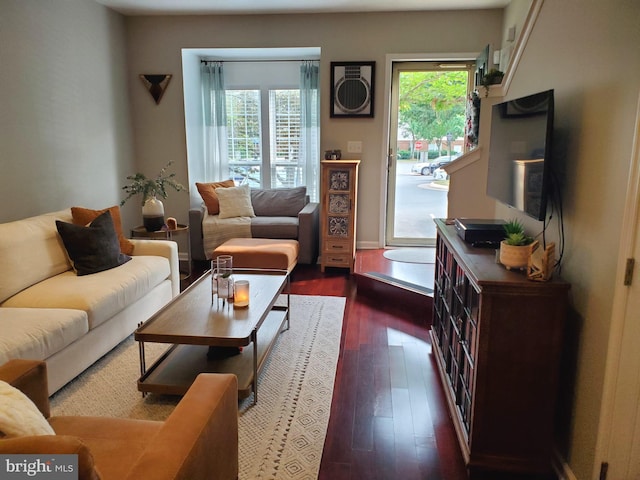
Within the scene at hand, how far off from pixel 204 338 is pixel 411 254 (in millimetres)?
3239

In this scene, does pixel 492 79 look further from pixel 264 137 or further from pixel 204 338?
pixel 264 137

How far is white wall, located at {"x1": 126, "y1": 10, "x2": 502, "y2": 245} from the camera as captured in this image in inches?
192

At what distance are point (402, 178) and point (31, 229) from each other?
12.3ft

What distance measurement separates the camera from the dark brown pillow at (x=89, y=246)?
10.7 ft

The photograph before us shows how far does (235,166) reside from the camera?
595cm

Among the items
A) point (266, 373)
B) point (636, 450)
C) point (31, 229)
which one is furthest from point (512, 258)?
point (31, 229)

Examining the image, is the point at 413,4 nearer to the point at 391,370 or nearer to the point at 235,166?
the point at 235,166

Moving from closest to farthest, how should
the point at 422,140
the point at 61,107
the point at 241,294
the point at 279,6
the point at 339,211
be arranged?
1. the point at 241,294
2. the point at 61,107
3. the point at 279,6
4. the point at 339,211
5. the point at 422,140

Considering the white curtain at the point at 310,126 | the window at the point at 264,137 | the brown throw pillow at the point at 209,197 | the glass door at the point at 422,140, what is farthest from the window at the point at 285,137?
the glass door at the point at 422,140

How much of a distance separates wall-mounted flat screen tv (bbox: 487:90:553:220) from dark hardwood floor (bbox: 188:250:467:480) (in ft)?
3.68

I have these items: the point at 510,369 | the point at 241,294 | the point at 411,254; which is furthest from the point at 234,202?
the point at 510,369

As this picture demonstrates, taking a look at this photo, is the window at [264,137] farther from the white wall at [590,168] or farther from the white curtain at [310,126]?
the white wall at [590,168]

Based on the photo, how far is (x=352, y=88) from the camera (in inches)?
198

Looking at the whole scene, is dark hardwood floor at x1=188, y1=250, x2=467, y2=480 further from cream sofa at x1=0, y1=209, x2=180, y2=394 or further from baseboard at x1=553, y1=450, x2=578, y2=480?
cream sofa at x1=0, y1=209, x2=180, y2=394
